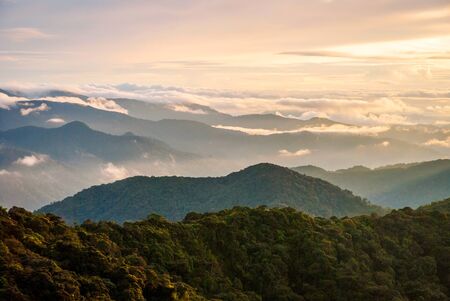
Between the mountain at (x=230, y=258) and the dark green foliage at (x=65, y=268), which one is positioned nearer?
the dark green foliage at (x=65, y=268)

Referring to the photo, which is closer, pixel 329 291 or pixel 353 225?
pixel 329 291

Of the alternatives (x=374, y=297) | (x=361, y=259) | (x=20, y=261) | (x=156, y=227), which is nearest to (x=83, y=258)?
(x=20, y=261)

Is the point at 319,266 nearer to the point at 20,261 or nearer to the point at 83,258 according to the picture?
the point at 83,258

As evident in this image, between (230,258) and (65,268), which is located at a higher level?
(65,268)

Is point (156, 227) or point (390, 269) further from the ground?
point (156, 227)

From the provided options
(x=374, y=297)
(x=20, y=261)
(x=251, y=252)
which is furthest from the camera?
(x=251, y=252)

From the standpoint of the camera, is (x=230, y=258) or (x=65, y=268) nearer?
(x=65, y=268)

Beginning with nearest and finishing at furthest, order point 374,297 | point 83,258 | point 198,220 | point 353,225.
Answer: point 83,258
point 374,297
point 198,220
point 353,225
